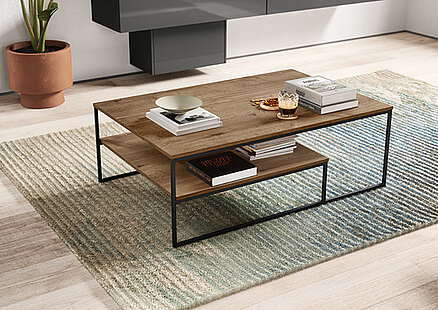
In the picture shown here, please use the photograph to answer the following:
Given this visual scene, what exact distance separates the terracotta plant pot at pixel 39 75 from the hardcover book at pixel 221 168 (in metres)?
1.60

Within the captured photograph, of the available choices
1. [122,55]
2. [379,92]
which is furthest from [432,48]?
[122,55]

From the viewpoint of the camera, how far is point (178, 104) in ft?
8.01

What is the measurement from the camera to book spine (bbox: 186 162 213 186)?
91.5 inches

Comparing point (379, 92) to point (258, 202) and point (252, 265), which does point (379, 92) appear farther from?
point (252, 265)

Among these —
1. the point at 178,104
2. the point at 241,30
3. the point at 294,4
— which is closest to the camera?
the point at 178,104

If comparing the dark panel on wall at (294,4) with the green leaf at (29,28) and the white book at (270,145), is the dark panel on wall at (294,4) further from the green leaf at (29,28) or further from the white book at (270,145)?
the white book at (270,145)

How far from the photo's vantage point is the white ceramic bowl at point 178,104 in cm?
239

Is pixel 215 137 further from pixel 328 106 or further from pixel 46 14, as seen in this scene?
pixel 46 14

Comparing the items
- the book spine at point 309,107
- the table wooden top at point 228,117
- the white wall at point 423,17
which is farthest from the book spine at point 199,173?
the white wall at point 423,17

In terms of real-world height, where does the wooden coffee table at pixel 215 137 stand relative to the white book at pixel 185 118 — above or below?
below

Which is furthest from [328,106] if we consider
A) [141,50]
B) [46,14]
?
[141,50]

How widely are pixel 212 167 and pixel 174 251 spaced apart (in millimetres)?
350

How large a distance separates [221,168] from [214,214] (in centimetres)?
28

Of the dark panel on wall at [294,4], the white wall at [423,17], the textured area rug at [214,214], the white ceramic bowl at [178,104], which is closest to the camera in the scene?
the textured area rug at [214,214]
